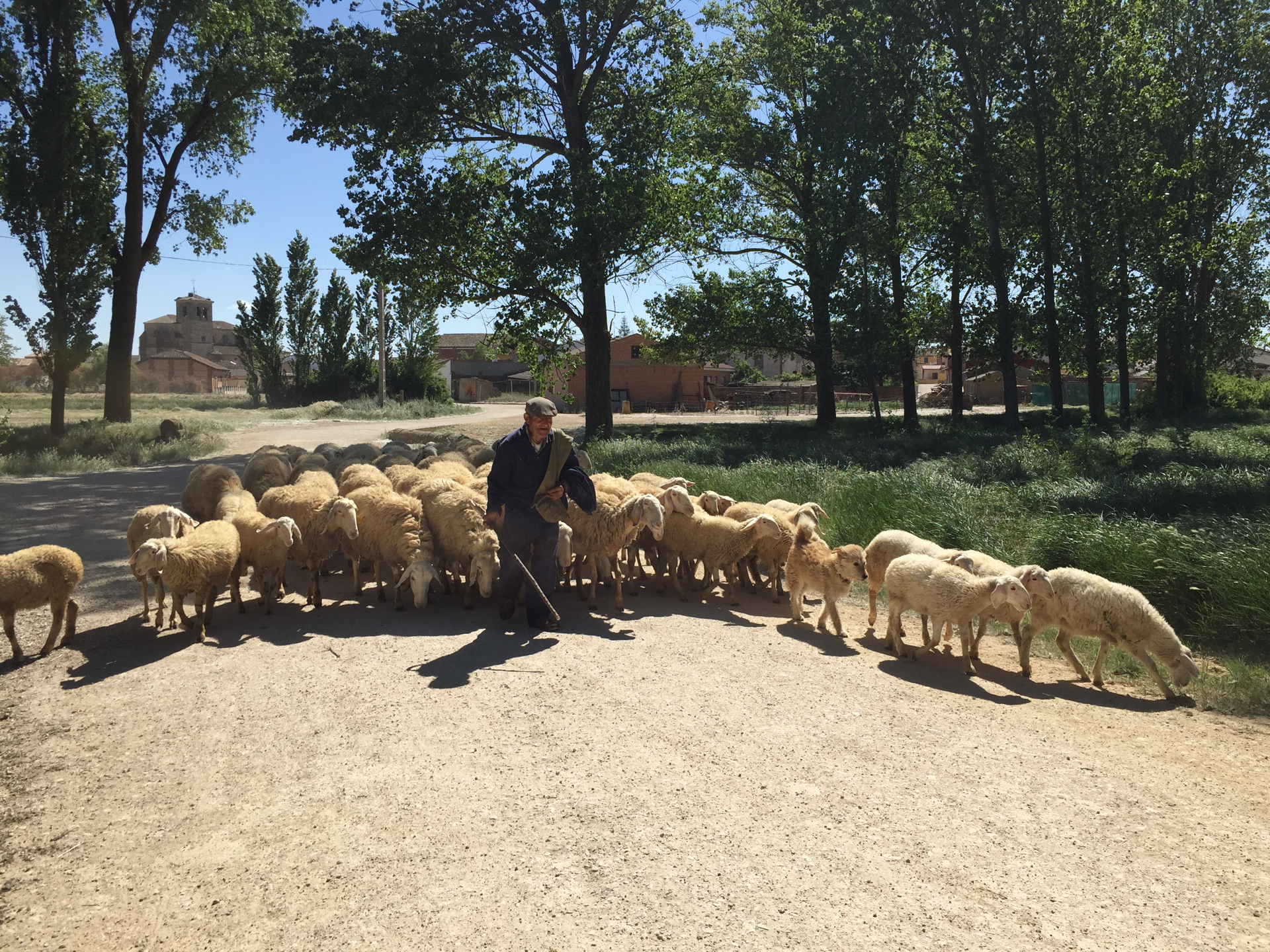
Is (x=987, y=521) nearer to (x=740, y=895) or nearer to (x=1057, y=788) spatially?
(x=1057, y=788)

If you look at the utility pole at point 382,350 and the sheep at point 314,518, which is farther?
the utility pole at point 382,350

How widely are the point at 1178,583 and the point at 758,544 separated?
170 inches

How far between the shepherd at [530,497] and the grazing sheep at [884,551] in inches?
116

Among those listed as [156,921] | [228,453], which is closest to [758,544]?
[156,921]

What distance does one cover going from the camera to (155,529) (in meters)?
8.53

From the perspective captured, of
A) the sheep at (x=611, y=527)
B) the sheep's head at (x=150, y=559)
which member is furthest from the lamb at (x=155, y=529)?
the sheep at (x=611, y=527)

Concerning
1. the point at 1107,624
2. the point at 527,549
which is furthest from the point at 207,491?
the point at 1107,624

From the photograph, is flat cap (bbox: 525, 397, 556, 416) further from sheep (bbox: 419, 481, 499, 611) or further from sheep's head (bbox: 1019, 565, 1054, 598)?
sheep's head (bbox: 1019, 565, 1054, 598)

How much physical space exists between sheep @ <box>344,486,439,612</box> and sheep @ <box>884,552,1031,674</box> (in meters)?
4.51

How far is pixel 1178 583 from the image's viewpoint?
8742 mm

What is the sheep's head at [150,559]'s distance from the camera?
24.4ft

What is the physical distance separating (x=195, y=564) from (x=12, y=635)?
1.44 meters

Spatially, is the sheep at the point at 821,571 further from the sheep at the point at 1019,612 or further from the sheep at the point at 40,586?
the sheep at the point at 40,586

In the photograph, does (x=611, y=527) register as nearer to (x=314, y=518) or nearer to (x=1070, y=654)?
(x=314, y=518)
